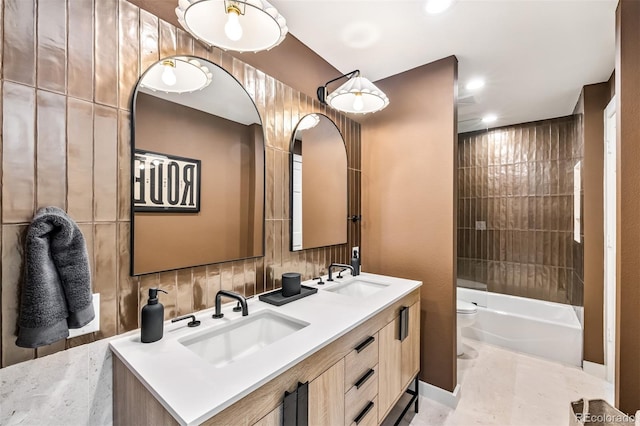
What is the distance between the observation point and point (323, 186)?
2.07 metres

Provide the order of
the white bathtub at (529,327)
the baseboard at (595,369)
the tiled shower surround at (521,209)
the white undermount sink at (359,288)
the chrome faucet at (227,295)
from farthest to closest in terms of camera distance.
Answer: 1. the tiled shower surround at (521,209)
2. the white bathtub at (529,327)
3. the baseboard at (595,369)
4. the white undermount sink at (359,288)
5. the chrome faucet at (227,295)

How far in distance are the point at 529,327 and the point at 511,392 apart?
2.93 ft

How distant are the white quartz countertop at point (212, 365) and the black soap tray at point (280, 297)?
3 cm

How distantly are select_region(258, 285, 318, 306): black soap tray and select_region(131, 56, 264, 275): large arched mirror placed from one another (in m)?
0.25

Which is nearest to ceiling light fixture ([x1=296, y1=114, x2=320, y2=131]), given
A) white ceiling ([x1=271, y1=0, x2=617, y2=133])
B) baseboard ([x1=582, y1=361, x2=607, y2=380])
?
white ceiling ([x1=271, y1=0, x2=617, y2=133])

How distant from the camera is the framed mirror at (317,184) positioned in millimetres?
1838

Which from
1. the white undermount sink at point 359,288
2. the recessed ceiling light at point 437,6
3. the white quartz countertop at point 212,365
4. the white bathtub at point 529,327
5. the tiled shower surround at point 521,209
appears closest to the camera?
the white quartz countertop at point 212,365

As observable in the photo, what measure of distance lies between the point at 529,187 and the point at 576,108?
939 millimetres

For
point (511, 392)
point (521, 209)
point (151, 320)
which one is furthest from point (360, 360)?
point (521, 209)

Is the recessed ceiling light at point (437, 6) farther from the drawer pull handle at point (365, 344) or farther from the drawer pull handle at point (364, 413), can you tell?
the drawer pull handle at point (364, 413)

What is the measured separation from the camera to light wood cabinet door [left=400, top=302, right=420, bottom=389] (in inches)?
68.6

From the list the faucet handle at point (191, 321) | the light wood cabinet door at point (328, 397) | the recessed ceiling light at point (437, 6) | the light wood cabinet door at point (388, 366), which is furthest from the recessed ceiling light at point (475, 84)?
the faucet handle at point (191, 321)

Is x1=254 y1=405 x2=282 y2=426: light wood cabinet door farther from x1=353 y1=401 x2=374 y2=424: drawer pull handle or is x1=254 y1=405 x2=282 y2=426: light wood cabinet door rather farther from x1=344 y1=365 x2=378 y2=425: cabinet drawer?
x1=353 y1=401 x2=374 y2=424: drawer pull handle

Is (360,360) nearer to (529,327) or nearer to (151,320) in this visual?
(151,320)
